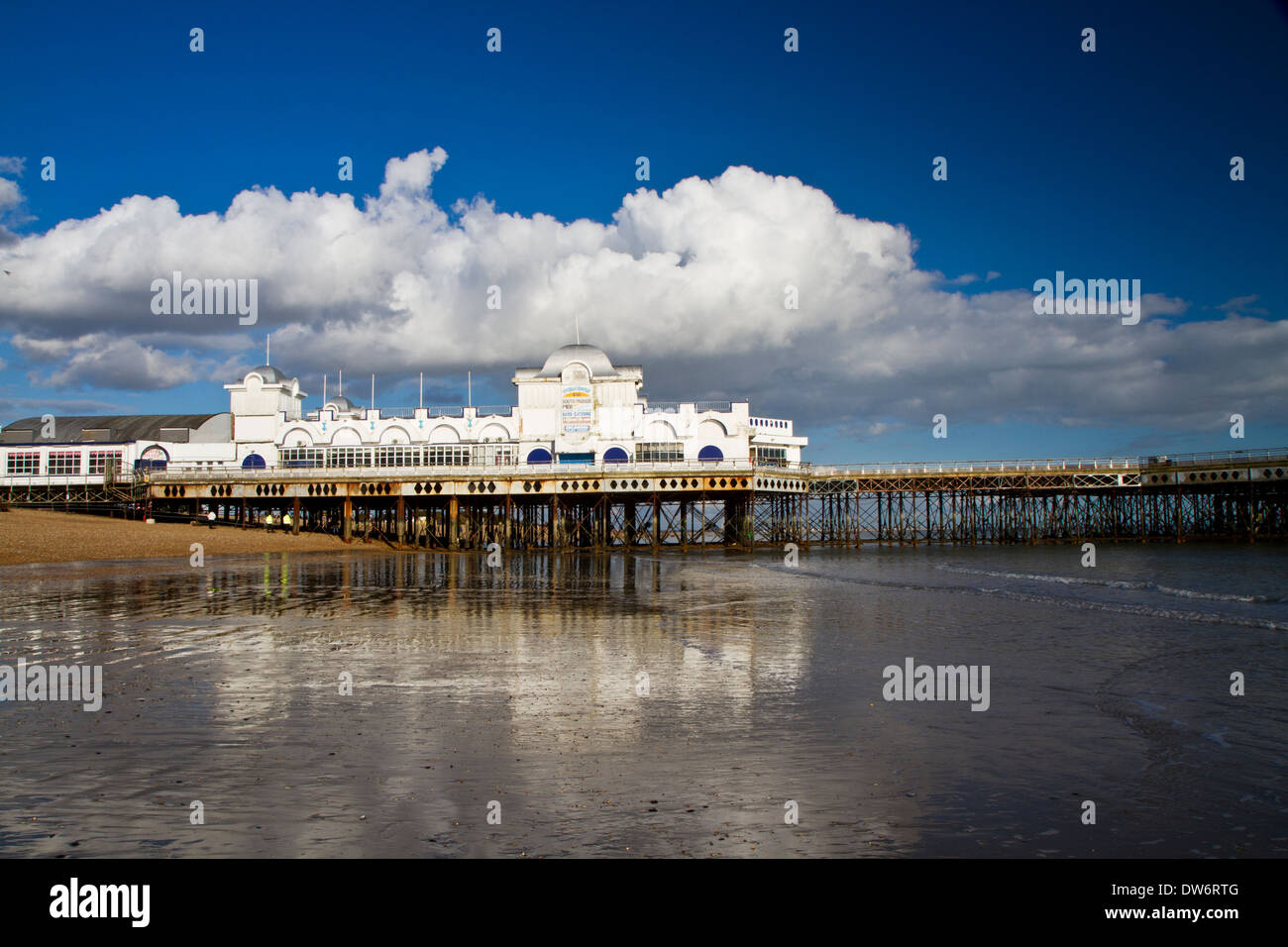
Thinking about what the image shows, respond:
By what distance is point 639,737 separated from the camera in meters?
8.12

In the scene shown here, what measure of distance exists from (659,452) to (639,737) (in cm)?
5272

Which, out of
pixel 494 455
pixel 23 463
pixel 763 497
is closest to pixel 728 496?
pixel 763 497

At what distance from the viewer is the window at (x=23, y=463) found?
2584 inches

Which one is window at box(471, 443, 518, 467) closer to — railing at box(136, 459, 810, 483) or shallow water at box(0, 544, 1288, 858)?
railing at box(136, 459, 810, 483)

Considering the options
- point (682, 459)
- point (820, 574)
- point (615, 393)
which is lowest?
point (820, 574)

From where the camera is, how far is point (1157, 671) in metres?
11.6

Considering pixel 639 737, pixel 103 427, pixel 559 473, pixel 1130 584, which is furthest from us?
pixel 103 427

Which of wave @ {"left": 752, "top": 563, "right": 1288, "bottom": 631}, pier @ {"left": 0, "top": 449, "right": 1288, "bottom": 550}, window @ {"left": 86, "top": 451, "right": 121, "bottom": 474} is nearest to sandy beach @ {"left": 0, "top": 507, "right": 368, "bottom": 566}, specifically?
pier @ {"left": 0, "top": 449, "right": 1288, "bottom": 550}

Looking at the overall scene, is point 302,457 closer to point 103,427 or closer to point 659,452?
point 103,427
